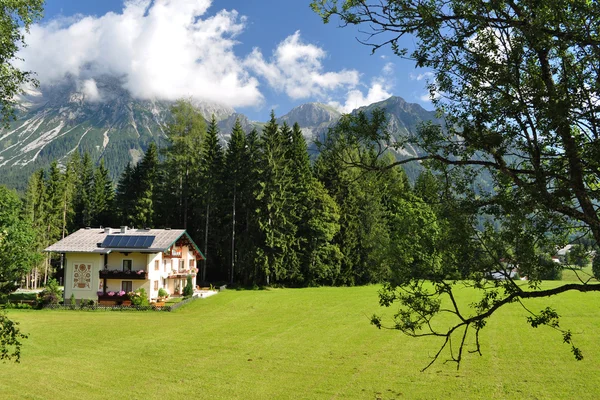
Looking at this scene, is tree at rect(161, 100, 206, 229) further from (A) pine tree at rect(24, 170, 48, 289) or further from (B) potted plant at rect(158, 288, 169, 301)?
(A) pine tree at rect(24, 170, 48, 289)

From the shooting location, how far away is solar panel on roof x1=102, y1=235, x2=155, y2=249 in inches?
1447

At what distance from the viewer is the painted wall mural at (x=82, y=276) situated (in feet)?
120

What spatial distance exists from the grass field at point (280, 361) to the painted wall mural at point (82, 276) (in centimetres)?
703

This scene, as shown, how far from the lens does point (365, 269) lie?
52062 mm

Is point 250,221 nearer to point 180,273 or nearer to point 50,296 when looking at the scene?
point 180,273

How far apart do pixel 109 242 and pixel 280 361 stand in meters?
25.6

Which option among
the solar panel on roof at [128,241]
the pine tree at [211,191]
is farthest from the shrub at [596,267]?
the pine tree at [211,191]

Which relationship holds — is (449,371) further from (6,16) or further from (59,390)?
(6,16)

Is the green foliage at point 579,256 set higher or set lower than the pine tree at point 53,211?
lower

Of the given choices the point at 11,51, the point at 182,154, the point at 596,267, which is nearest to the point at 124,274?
the point at 182,154

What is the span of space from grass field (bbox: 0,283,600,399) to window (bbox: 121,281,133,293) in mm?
7325

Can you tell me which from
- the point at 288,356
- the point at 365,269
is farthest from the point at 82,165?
the point at 288,356

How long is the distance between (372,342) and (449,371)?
17.3ft

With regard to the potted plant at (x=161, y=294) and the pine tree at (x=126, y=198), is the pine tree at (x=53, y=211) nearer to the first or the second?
the pine tree at (x=126, y=198)
